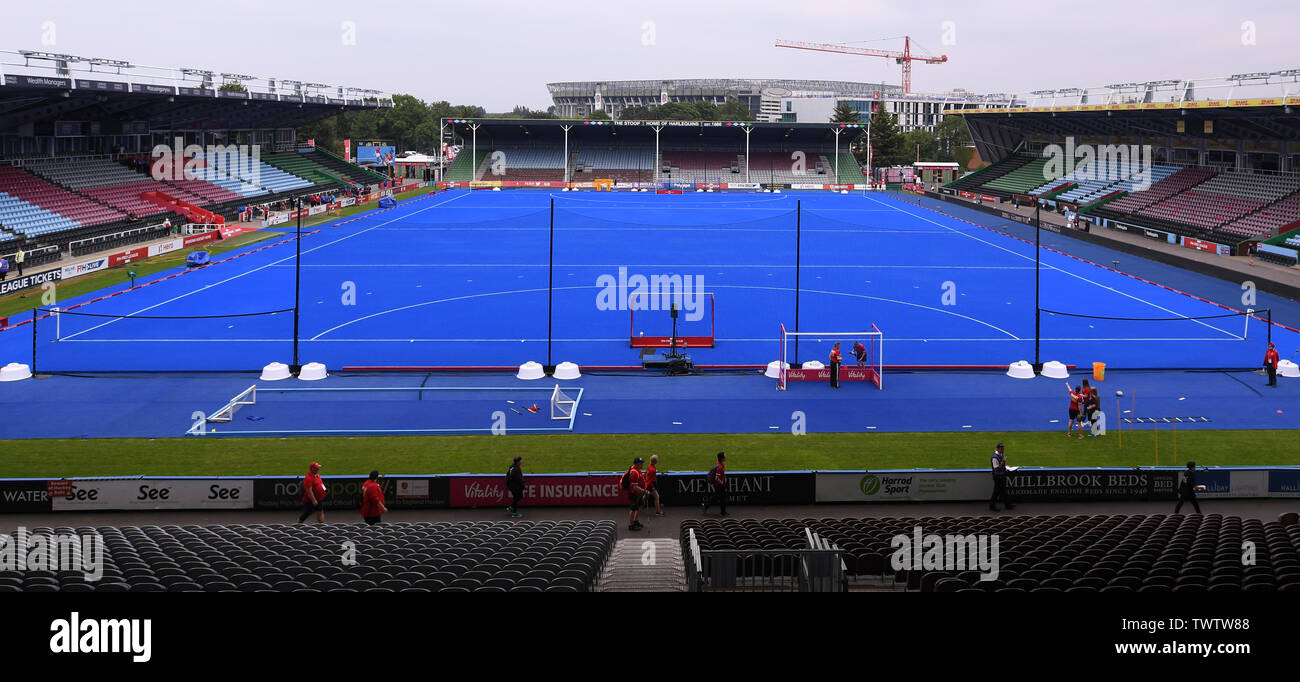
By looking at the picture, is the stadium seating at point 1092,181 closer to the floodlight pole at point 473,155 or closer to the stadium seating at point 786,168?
the stadium seating at point 786,168

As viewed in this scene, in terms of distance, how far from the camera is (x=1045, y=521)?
17.5 metres

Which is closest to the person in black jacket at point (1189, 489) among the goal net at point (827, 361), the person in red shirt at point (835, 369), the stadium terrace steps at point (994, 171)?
the goal net at point (827, 361)

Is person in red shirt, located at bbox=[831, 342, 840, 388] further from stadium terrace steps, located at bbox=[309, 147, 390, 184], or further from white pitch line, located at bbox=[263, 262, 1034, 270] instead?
stadium terrace steps, located at bbox=[309, 147, 390, 184]

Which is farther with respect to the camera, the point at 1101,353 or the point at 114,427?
the point at 1101,353

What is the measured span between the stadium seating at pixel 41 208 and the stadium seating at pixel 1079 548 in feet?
179

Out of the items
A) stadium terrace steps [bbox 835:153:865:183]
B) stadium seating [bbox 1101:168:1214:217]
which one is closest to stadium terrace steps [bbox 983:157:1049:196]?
stadium seating [bbox 1101:168:1214:217]

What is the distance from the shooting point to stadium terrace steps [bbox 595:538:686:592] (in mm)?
14258

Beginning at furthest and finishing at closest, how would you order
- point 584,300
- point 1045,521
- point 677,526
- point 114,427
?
point 584,300
point 114,427
point 677,526
point 1045,521

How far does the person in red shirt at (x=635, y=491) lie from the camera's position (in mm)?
19734

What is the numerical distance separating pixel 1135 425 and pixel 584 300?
25.9 m
